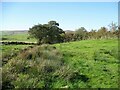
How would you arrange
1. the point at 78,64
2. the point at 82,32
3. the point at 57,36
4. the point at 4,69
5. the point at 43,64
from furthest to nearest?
1. the point at 82,32
2. the point at 57,36
3. the point at 78,64
4. the point at 43,64
5. the point at 4,69

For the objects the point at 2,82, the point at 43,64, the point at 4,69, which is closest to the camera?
the point at 2,82

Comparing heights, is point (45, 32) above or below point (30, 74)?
above

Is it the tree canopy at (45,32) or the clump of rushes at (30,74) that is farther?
the tree canopy at (45,32)

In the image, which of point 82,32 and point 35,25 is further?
point 82,32

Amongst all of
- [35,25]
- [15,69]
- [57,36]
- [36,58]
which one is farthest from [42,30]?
[15,69]

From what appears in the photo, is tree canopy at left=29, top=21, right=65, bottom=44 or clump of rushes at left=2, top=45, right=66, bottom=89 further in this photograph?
tree canopy at left=29, top=21, right=65, bottom=44

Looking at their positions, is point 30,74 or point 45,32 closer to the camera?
point 30,74

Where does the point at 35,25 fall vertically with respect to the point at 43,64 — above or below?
above

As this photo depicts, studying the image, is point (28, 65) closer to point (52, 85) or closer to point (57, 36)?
Result: point (52, 85)

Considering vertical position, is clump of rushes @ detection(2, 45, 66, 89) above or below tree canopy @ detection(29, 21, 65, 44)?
below

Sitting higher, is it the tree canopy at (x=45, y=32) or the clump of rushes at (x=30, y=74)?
the tree canopy at (x=45, y=32)

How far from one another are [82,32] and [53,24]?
13355mm

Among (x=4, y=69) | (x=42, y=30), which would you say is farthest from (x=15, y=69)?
(x=42, y=30)

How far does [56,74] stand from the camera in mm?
13266
